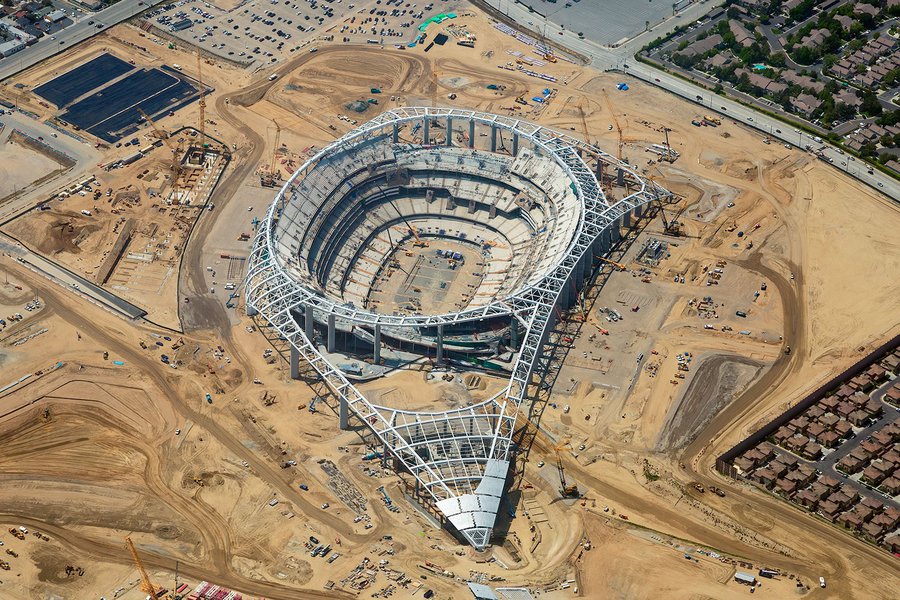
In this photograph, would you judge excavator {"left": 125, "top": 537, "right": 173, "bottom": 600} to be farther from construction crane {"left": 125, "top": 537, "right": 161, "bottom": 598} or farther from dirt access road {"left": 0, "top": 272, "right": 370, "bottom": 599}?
dirt access road {"left": 0, "top": 272, "right": 370, "bottom": 599}

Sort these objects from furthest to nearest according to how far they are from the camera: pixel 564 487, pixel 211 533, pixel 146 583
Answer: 1. pixel 564 487
2. pixel 211 533
3. pixel 146 583

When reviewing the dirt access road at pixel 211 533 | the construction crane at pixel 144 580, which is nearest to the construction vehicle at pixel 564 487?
the dirt access road at pixel 211 533

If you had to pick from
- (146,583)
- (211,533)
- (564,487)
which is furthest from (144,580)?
(564,487)

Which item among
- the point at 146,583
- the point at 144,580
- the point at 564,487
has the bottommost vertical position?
the point at 144,580

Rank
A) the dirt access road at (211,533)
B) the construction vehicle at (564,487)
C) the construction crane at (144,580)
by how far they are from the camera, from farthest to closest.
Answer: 1. the construction vehicle at (564,487)
2. the dirt access road at (211,533)
3. the construction crane at (144,580)

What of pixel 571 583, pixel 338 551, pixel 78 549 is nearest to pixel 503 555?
pixel 571 583

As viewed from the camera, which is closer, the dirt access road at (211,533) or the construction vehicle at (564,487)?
the dirt access road at (211,533)

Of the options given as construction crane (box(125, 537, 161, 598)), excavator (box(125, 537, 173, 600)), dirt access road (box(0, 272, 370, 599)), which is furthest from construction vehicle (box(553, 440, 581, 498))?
construction crane (box(125, 537, 161, 598))

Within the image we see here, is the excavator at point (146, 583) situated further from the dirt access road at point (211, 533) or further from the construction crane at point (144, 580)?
the dirt access road at point (211, 533)

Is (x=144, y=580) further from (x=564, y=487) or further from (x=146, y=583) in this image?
(x=564, y=487)

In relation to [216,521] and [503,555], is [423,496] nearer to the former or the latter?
[503,555]

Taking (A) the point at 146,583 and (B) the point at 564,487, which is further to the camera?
(B) the point at 564,487

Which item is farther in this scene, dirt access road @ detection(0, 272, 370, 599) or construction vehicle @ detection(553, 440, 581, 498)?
construction vehicle @ detection(553, 440, 581, 498)
